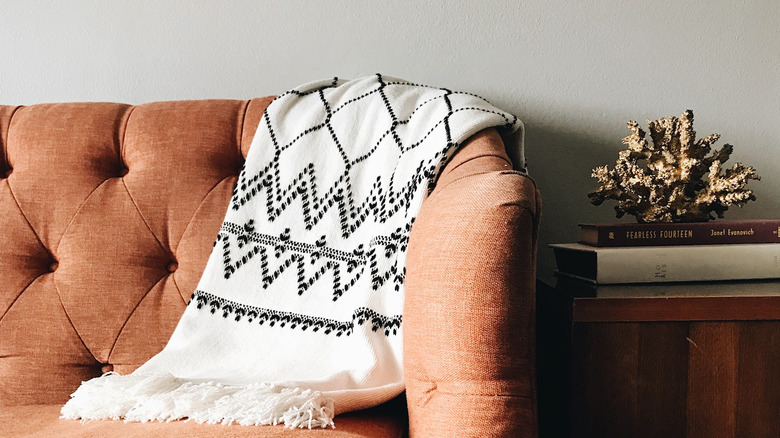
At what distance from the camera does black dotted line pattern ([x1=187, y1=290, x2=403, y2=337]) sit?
79 centimetres

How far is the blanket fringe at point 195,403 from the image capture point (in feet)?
2.15

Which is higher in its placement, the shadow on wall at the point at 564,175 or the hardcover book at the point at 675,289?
the shadow on wall at the point at 564,175

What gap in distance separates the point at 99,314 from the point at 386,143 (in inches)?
22.4

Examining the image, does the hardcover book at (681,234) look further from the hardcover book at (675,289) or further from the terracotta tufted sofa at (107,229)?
the terracotta tufted sofa at (107,229)

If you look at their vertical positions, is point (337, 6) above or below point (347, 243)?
above

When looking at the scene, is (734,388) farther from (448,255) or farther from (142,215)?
(142,215)

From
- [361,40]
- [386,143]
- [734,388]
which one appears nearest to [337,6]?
[361,40]

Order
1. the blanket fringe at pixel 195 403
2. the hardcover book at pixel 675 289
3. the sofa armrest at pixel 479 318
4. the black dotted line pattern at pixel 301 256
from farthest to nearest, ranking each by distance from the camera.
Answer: the black dotted line pattern at pixel 301 256 → the hardcover book at pixel 675 289 → the blanket fringe at pixel 195 403 → the sofa armrest at pixel 479 318

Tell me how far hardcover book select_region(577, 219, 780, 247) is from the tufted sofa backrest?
25.7 inches

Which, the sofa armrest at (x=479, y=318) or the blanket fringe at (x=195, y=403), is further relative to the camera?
the blanket fringe at (x=195, y=403)

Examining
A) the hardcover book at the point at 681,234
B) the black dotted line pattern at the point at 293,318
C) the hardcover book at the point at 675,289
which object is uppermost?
the hardcover book at the point at 681,234

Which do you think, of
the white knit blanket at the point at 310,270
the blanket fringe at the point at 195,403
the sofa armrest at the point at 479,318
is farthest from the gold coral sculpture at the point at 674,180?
the blanket fringe at the point at 195,403

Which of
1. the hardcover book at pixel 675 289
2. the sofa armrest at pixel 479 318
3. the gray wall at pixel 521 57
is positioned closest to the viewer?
the sofa armrest at pixel 479 318

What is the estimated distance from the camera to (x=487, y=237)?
1.86ft
